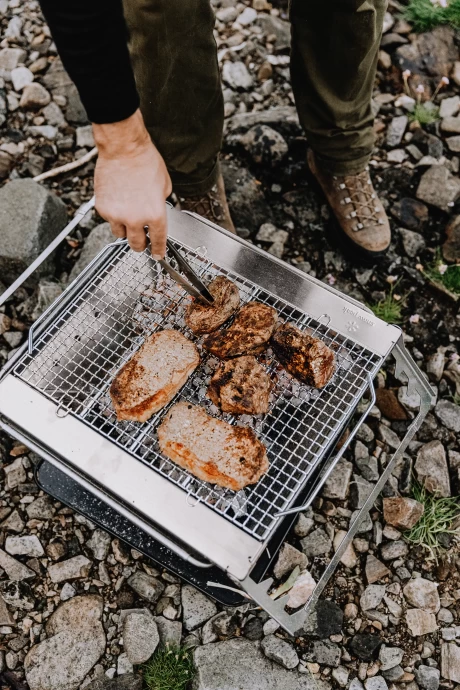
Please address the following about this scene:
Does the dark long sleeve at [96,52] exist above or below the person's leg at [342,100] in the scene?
above

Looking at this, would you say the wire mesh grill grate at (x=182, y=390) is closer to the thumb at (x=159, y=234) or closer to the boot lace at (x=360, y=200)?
the thumb at (x=159, y=234)

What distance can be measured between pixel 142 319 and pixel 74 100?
90.2 inches

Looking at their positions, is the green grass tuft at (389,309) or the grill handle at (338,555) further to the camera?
the green grass tuft at (389,309)

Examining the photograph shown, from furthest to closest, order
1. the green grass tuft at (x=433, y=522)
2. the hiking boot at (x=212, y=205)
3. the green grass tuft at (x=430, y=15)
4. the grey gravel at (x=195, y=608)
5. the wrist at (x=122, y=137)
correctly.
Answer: the green grass tuft at (x=430, y=15) → the hiking boot at (x=212, y=205) → the green grass tuft at (x=433, y=522) → the grey gravel at (x=195, y=608) → the wrist at (x=122, y=137)

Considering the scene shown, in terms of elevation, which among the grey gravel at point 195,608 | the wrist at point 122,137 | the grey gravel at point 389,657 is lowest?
the grey gravel at point 389,657

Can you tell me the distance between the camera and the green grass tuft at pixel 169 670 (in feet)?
8.82

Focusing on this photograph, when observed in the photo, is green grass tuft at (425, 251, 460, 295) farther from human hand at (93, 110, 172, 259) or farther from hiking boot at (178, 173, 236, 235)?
human hand at (93, 110, 172, 259)

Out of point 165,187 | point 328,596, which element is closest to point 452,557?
point 328,596

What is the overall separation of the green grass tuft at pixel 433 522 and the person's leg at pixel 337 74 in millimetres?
1905

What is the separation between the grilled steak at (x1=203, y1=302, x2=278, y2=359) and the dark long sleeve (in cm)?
99

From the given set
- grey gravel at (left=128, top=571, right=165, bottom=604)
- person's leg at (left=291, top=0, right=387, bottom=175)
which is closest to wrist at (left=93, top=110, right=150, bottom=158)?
person's leg at (left=291, top=0, right=387, bottom=175)

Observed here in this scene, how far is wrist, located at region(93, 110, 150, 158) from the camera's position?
1988 millimetres

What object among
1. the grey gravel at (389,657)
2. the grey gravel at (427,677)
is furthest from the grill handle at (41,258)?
the grey gravel at (427,677)

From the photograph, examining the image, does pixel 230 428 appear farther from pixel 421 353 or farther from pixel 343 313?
pixel 421 353
